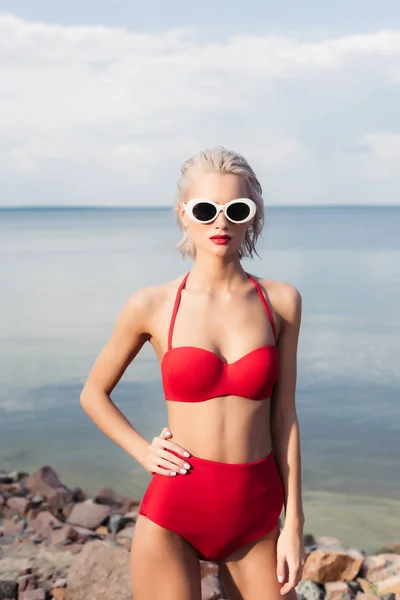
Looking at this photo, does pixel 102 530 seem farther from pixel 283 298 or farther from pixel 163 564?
pixel 283 298

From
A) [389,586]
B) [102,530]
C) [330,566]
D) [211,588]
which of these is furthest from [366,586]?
[102,530]

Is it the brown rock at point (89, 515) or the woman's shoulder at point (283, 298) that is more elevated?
the brown rock at point (89, 515)

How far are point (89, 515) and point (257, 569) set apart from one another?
4.93 metres

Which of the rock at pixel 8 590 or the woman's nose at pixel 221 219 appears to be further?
the rock at pixel 8 590

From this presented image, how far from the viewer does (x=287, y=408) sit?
347 centimetres

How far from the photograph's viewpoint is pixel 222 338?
335 centimetres

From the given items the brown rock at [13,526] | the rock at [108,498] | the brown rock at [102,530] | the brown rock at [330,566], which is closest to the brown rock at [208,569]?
the brown rock at [330,566]

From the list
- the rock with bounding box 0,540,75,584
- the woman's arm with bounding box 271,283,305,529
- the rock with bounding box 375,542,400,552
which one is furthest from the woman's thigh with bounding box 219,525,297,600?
the rock with bounding box 375,542,400,552

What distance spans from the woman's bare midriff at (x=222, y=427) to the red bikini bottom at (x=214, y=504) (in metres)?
0.04

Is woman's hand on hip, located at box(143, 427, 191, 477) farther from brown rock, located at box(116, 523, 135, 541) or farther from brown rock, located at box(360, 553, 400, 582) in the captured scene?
brown rock, located at box(116, 523, 135, 541)

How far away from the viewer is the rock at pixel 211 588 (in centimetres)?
550

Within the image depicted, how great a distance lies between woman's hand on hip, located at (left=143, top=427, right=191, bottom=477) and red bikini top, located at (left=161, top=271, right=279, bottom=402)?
0.63ft

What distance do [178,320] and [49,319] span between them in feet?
62.7

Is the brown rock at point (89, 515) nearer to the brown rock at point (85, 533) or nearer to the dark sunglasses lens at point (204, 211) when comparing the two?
the brown rock at point (85, 533)
